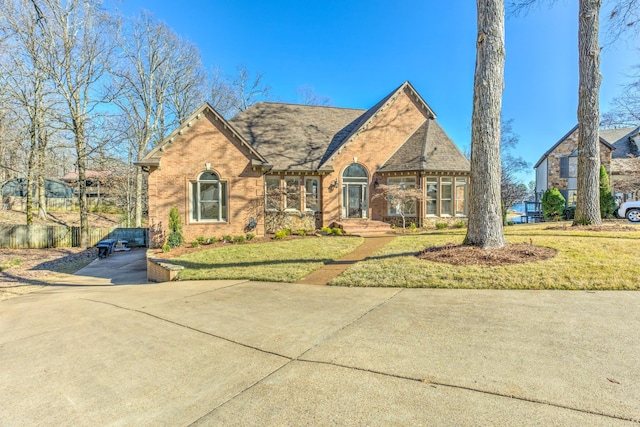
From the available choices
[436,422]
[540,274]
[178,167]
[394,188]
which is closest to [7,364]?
[436,422]

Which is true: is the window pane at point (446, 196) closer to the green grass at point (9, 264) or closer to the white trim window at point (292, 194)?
the white trim window at point (292, 194)

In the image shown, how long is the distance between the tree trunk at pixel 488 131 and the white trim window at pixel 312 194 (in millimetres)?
10273

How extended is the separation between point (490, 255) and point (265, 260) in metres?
6.13

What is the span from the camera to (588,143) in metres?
12.0

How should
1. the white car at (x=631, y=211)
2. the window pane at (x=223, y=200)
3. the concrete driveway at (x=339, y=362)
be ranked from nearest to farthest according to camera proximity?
the concrete driveway at (x=339, y=362)
the window pane at (x=223, y=200)
the white car at (x=631, y=211)

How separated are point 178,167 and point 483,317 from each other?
1321 centimetres

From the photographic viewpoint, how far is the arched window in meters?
14.3

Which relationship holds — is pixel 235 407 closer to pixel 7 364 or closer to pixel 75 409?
pixel 75 409

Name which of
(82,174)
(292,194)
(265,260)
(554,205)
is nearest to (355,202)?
(292,194)

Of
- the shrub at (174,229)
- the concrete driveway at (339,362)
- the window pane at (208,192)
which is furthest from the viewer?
the window pane at (208,192)

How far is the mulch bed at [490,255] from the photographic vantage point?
7188mm

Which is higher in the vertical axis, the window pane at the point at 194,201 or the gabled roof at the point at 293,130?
the gabled roof at the point at 293,130

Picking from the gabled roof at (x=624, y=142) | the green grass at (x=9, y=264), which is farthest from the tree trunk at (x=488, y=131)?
the gabled roof at (x=624, y=142)

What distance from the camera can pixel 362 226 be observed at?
16.2 meters
